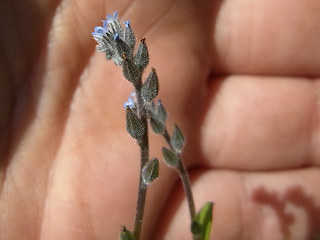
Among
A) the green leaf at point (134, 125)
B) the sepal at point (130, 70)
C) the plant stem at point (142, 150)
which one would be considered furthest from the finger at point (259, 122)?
the sepal at point (130, 70)

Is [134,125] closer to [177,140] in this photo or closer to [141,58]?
[141,58]

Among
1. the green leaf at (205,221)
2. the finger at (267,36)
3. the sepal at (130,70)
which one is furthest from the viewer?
the finger at (267,36)

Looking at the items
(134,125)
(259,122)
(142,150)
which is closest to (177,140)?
(142,150)

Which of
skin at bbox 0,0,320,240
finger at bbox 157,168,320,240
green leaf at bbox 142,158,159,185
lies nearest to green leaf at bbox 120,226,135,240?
green leaf at bbox 142,158,159,185

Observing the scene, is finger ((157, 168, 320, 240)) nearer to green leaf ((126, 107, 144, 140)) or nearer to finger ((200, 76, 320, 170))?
finger ((200, 76, 320, 170))

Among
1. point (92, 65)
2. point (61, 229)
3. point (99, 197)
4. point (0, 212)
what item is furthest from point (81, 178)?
point (92, 65)

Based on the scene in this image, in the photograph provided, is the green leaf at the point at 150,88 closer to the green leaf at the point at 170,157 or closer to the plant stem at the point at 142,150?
the plant stem at the point at 142,150
